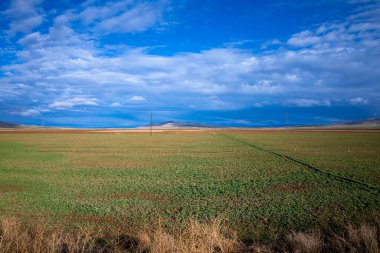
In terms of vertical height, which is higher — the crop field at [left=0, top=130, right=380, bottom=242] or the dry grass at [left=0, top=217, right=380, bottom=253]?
the dry grass at [left=0, top=217, right=380, bottom=253]

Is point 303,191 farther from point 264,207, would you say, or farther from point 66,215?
point 66,215

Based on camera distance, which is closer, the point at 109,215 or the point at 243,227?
the point at 243,227

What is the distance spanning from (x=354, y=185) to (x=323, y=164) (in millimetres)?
9938

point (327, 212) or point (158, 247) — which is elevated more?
point (158, 247)

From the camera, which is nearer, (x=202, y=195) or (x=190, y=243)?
(x=190, y=243)

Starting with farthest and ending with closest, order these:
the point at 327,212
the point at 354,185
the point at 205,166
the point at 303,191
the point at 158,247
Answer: the point at 205,166
the point at 354,185
the point at 303,191
the point at 327,212
the point at 158,247

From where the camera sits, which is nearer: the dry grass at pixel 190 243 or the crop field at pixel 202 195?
the dry grass at pixel 190 243

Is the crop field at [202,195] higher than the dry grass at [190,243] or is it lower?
lower

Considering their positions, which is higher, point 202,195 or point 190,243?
point 190,243

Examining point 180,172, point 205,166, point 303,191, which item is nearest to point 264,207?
point 303,191

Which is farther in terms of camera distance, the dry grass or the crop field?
the crop field

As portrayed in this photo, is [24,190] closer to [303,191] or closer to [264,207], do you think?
[264,207]

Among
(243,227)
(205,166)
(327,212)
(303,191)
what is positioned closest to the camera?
(243,227)

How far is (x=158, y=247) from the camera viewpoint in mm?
6930
